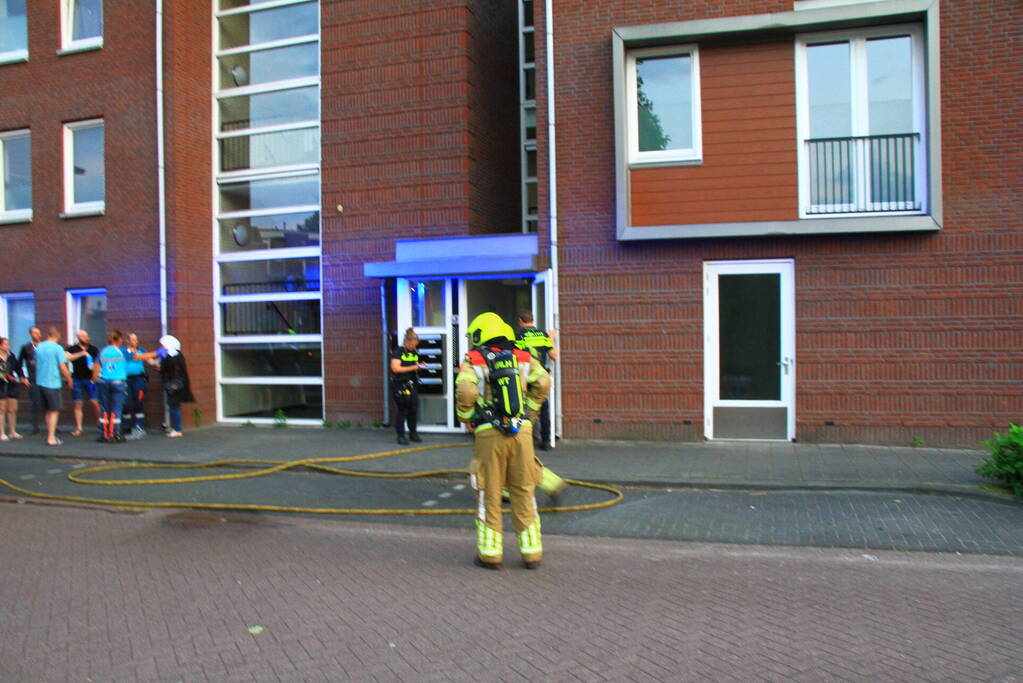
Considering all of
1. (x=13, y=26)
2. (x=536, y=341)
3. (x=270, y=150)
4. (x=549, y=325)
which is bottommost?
(x=536, y=341)

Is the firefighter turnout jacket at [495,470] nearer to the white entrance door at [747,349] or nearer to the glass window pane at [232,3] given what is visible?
the white entrance door at [747,349]

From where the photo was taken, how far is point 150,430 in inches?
522

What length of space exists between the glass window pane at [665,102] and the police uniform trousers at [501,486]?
6.43 metres

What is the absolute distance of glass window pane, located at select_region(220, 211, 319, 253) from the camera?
13.6m

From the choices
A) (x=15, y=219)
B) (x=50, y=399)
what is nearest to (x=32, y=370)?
(x=50, y=399)

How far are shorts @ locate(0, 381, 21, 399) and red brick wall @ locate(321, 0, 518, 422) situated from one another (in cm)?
473

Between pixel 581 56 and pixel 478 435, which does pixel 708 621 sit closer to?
pixel 478 435

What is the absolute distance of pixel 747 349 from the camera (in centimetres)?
1087

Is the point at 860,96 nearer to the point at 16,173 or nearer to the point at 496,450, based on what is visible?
the point at 496,450

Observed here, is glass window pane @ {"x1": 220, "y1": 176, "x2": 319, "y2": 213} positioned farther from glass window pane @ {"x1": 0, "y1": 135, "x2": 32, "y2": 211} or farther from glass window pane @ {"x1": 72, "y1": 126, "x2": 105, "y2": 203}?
glass window pane @ {"x1": 0, "y1": 135, "x2": 32, "y2": 211}

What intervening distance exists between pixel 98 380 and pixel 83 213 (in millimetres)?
3648

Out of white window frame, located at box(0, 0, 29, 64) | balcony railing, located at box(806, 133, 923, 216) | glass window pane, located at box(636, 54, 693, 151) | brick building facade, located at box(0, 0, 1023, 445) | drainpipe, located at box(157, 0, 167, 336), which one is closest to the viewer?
brick building facade, located at box(0, 0, 1023, 445)

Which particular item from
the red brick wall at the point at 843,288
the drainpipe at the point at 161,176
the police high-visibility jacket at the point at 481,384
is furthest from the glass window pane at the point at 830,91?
the drainpipe at the point at 161,176

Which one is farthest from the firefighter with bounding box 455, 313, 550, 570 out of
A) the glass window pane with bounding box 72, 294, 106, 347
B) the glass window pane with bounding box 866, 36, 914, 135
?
the glass window pane with bounding box 72, 294, 106, 347
